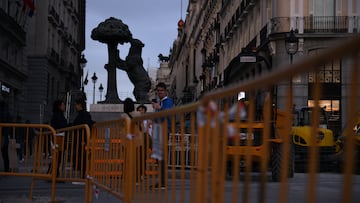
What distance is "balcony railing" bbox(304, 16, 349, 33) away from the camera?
3212 centimetres

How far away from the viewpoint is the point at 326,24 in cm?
3247

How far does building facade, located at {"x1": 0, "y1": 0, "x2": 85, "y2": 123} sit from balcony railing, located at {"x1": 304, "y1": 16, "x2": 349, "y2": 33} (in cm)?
1463

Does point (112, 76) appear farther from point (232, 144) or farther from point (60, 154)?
point (232, 144)

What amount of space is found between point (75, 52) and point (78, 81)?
3.85 metres

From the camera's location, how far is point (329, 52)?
7.99 ft

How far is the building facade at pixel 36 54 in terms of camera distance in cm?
3731

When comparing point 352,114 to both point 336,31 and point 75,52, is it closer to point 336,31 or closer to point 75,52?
point 336,31

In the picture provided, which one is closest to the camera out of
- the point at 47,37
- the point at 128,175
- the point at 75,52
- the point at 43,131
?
the point at 128,175

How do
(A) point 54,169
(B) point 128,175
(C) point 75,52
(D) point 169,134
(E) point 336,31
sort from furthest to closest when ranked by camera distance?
(C) point 75,52 < (E) point 336,31 < (A) point 54,169 < (B) point 128,175 < (D) point 169,134

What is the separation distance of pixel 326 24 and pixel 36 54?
22.3 meters

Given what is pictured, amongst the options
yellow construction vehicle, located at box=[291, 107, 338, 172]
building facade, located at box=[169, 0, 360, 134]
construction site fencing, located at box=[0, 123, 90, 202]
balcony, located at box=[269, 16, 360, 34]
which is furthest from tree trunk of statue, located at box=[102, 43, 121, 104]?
construction site fencing, located at box=[0, 123, 90, 202]

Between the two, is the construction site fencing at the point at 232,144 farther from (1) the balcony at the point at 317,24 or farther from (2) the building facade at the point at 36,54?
(2) the building facade at the point at 36,54

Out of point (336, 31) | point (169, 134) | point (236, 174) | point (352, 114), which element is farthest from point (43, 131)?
point (336, 31)

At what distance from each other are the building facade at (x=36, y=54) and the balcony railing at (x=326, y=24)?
1463 centimetres
